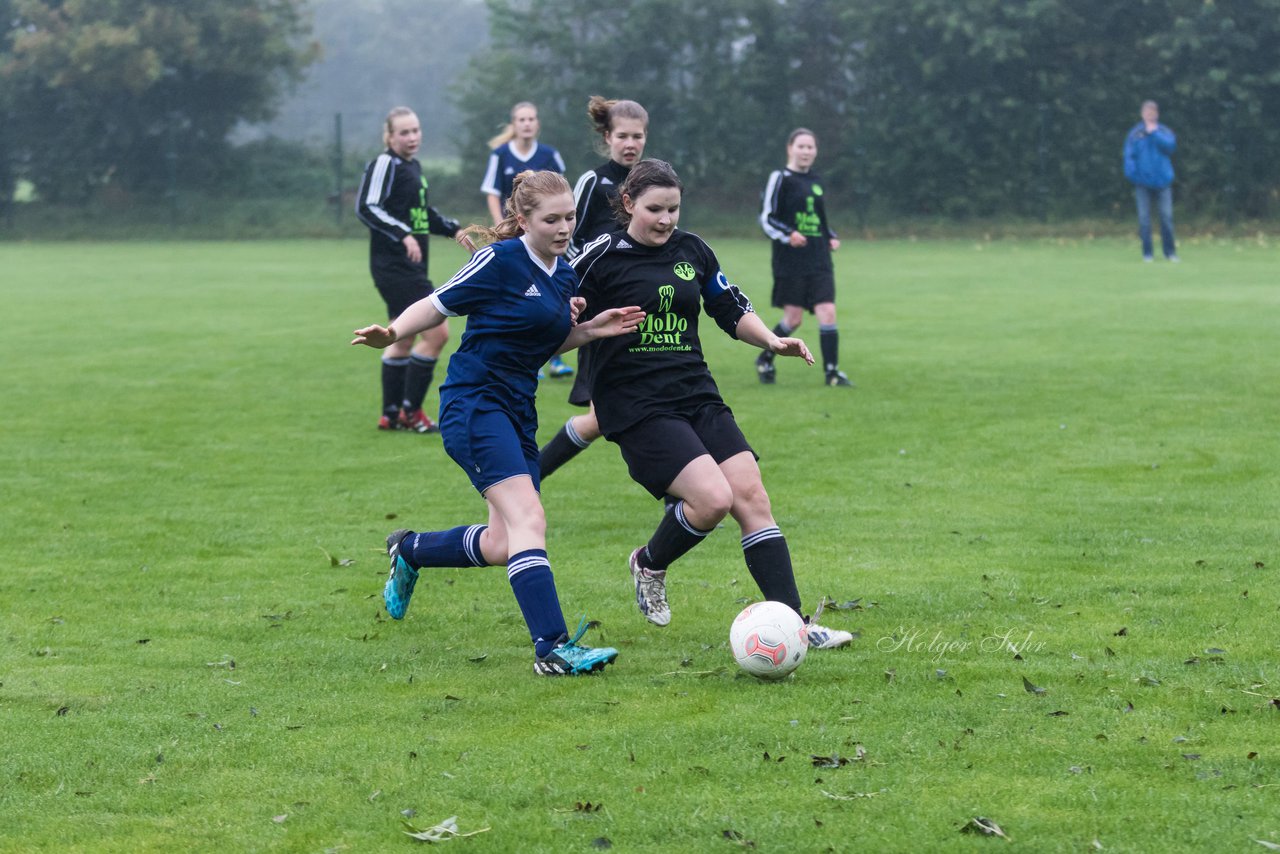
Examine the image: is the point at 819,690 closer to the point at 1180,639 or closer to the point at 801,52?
the point at 1180,639

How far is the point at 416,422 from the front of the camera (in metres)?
10.8

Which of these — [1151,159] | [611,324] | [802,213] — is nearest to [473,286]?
[611,324]

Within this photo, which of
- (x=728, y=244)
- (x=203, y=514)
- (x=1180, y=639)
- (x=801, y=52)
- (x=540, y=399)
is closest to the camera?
(x=1180, y=639)

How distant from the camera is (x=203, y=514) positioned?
26.5 feet

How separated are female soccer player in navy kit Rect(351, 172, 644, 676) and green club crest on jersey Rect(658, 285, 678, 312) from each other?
0.65 feet

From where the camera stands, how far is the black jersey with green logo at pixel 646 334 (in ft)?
19.0

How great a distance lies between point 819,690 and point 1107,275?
742 inches

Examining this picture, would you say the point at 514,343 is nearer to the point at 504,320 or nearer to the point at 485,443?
the point at 504,320

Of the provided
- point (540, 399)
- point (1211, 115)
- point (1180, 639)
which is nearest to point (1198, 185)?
point (1211, 115)

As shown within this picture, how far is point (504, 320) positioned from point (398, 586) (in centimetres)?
116

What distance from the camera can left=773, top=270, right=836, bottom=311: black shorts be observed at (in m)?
12.5

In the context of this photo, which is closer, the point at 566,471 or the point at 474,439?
the point at 474,439

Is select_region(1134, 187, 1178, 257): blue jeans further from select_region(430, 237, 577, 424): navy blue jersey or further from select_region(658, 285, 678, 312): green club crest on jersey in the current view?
select_region(430, 237, 577, 424): navy blue jersey

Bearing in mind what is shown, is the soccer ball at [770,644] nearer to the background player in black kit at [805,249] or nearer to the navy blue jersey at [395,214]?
the navy blue jersey at [395,214]
